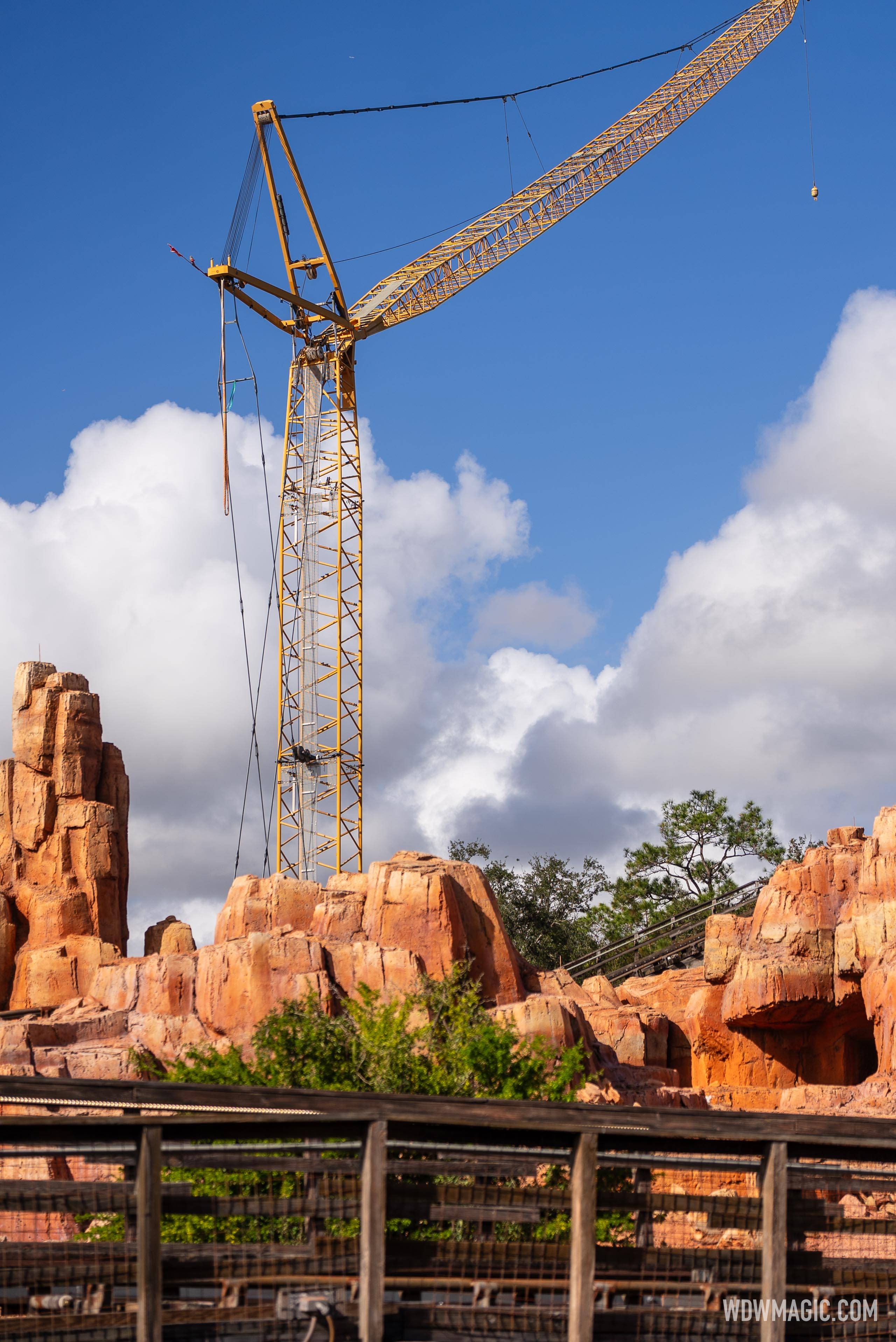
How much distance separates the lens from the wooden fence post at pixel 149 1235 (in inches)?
304

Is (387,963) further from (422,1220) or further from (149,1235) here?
(149,1235)

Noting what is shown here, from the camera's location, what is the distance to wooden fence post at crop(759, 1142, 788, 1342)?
28.3 feet

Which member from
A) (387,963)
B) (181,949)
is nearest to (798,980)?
(387,963)

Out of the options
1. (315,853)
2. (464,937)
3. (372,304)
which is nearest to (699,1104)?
(464,937)

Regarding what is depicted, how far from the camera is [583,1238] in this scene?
836 cm

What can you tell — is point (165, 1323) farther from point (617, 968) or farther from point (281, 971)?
point (617, 968)

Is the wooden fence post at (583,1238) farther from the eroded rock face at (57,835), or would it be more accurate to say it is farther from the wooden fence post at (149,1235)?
the eroded rock face at (57,835)

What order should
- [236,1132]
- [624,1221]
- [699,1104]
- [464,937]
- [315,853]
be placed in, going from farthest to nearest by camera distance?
[315,853] < [464,937] < [699,1104] < [624,1221] < [236,1132]

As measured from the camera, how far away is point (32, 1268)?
8062 millimetres

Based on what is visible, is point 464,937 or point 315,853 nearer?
point 464,937

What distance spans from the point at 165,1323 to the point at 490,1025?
16225mm

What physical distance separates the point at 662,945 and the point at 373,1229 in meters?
55.2

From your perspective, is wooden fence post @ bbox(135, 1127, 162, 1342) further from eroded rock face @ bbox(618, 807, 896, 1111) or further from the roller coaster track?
the roller coaster track

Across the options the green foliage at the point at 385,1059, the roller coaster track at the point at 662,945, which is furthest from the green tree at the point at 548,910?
the green foliage at the point at 385,1059
